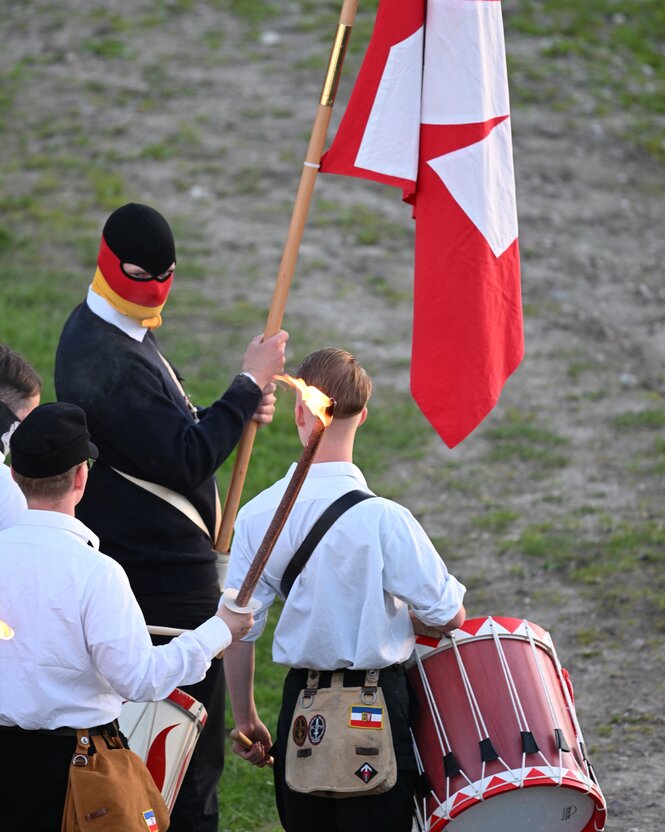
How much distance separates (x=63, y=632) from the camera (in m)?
3.13

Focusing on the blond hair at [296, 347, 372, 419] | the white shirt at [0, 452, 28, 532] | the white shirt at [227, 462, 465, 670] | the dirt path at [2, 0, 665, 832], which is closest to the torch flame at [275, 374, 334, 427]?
the blond hair at [296, 347, 372, 419]

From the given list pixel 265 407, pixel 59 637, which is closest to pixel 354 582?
pixel 59 637

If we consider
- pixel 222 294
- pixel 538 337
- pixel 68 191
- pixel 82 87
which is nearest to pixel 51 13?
pixel 82 87

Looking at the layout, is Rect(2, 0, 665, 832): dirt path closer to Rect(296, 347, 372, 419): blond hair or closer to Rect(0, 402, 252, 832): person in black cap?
Rect(296, 347, 372, 419): blond hair

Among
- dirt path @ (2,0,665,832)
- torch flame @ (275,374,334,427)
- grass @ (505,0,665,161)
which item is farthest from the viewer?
grass @ (505,0,665,161)

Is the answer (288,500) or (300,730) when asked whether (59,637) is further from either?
(300,730)

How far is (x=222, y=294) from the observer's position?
35.9ft

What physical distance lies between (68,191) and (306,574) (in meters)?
9.47

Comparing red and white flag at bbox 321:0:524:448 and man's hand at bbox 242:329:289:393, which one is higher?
red and white flag at bbox 321:0:524:448

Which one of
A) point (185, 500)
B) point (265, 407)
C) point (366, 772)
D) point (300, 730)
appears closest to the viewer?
point (366, 772)

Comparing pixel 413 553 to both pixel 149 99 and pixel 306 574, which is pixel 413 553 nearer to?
pixel 306 574

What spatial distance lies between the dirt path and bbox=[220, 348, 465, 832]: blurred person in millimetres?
1640

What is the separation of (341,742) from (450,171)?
6.18 ft

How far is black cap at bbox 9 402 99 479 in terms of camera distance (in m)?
→ 3.19
